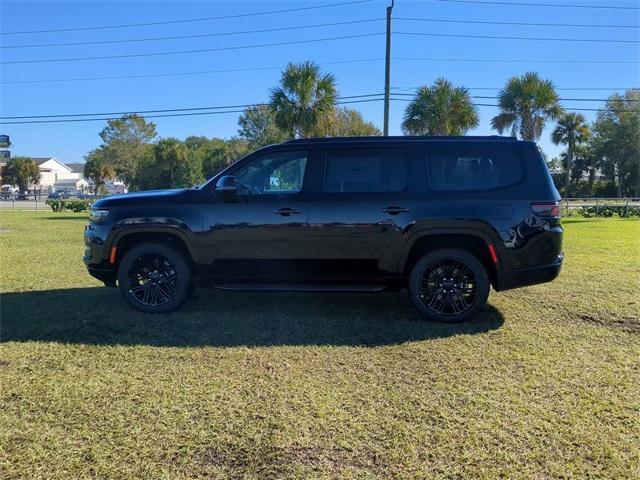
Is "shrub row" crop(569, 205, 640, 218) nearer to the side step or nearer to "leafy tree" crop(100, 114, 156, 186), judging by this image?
the side step

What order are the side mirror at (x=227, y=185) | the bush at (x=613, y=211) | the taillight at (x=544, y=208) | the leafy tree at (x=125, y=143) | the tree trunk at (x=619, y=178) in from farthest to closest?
the leafy tree at (x=125, y=143) < the tree trunk at (x=619, y=178) < the bush at (x=613, y=211) < the side mirror at (x=227, y=185) < the taillight at (x=544, y=208)

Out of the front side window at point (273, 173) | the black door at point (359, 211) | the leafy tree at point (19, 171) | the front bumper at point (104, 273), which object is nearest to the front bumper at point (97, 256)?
the front bumper at point (104, 273)

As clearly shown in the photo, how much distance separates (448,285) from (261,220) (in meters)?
2.12

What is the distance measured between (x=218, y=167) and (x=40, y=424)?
54206mm

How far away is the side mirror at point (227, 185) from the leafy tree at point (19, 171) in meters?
76.7

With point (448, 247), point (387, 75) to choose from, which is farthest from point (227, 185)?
point (387, 75)

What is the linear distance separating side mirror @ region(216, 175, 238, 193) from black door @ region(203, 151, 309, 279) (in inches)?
4.0

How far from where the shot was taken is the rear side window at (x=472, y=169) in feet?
17.7

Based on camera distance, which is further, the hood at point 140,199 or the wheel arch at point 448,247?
the hood at point 140,199

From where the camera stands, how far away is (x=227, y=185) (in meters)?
5.35

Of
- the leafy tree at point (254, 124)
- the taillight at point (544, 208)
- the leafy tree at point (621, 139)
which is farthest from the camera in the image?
the leafy tree at point (254, 124)

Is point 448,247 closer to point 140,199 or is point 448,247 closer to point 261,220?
point 261,220

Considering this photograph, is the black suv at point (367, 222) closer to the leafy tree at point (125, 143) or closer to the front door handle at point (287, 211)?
the front door handle at point (287, 211)

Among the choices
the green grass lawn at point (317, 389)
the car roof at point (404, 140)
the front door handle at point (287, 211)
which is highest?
the car roof at point (404, 140)
